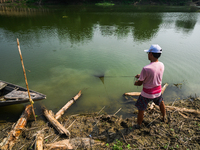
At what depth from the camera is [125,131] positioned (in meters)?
3.59

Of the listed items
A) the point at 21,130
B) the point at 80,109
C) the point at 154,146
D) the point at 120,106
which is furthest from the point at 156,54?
the point at 21,130

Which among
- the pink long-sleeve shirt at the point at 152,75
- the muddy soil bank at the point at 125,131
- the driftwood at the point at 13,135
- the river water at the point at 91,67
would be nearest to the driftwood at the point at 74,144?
→ the muddy soil bank at the point at 125,131

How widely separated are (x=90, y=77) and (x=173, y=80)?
445 centimetres

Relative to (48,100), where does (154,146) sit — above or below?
above

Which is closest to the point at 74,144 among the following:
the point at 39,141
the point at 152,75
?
the point at 39,141

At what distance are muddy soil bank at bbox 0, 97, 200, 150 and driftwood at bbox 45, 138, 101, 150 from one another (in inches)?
1.0

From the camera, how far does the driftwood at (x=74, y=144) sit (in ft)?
10.00

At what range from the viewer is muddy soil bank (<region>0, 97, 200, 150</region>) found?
10.2 feet

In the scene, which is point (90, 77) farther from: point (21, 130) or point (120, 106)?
point (21, 130)

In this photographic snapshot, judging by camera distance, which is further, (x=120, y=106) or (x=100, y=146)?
(x=120, y=106)

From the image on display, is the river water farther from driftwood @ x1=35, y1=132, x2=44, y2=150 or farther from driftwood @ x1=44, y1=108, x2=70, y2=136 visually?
driftwood @ x1=35, y1=132, x2=44, y2=150

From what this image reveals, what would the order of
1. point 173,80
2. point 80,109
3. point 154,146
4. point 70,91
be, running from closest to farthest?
point 154,146 < point 80,109 < point 70,91 < point 173,80

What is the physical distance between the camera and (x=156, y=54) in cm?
277

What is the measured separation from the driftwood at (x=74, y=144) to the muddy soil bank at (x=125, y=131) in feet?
0.08
